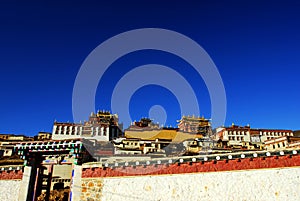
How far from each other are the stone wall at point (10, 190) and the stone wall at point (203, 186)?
16.3 feet

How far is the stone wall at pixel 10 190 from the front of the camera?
16.3 m

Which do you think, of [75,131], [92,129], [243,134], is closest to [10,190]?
[92,129]

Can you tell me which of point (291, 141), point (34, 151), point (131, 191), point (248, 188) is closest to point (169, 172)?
point (131, 191)

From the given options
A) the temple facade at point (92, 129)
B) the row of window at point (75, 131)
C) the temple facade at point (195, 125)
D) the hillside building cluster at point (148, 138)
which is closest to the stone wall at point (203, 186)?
the hillside building cluster at point (148, 138)

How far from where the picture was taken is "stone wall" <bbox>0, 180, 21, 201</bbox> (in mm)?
16330

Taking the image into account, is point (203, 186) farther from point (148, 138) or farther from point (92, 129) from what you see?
point (92, 129)

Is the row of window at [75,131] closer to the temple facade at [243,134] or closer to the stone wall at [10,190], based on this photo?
the temple facade at [243,134]

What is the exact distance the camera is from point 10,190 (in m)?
16.6

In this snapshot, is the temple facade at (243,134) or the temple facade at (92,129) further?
the temple facade at (243,134)

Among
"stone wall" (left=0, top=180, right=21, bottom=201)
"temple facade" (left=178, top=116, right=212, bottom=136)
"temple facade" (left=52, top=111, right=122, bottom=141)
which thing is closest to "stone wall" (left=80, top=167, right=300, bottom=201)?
"stone wall" (left=0, top=180, right=21, bottom=201)

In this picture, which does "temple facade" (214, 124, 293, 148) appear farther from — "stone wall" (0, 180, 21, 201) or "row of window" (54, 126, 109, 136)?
"stone wall" (0, 180, 21, 201)

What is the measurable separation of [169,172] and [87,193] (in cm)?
514

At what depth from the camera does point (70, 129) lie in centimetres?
6869

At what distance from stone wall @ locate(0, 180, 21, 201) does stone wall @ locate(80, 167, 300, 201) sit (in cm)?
498
